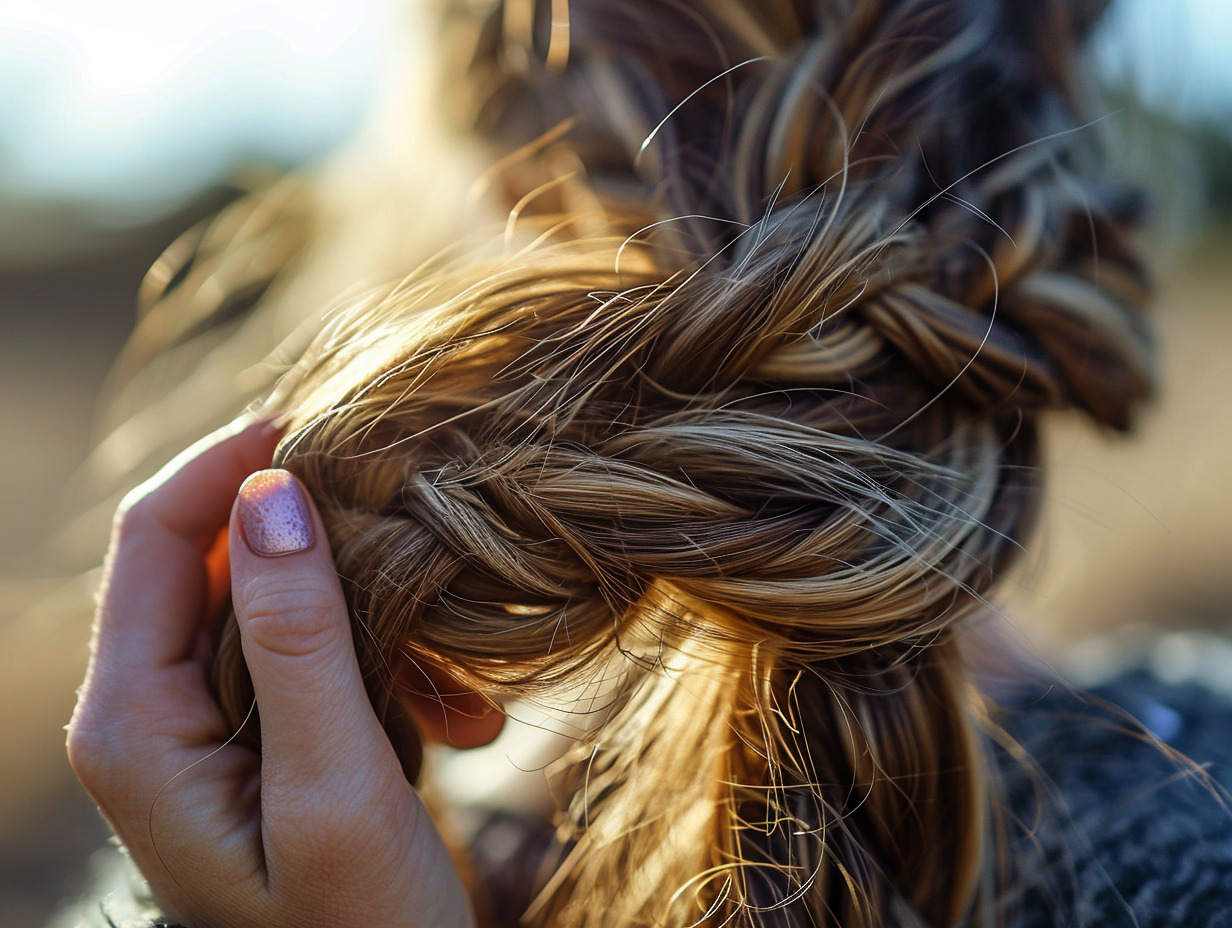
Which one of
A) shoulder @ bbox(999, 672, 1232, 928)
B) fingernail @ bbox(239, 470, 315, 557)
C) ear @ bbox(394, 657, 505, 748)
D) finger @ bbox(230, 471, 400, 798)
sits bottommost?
shoulder @ bbox(999, 672, 1232, 928)

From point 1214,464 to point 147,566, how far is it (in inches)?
261

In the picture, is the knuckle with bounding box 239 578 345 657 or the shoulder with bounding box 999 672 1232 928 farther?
the shoulder with bounding box 999 672 1232 928

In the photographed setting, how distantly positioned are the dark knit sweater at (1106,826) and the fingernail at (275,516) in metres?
0.60

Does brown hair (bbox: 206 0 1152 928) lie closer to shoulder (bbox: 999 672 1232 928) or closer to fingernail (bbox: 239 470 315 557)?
fingernail (bbox: 239 470 315 557)

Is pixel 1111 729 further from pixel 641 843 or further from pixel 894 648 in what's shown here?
pixel 641 843

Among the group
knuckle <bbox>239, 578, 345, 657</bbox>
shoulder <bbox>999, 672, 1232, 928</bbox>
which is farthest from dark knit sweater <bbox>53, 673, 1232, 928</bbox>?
knuckle <bbox>239, 578, 345, 657</bbox>

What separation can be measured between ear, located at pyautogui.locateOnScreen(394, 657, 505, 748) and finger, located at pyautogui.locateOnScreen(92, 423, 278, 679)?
382mm

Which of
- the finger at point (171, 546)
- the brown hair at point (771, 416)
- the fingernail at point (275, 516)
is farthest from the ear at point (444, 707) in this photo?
the finger at point (171, 546)

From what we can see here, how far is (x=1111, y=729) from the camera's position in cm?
124

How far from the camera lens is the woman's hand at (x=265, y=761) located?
87 centimetres

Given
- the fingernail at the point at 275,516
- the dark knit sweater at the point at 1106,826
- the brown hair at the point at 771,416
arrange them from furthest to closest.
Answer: the dark knit sweater at the point at 1106,826
the fingernail at the point at 275,516
the brown hair at the point at 771,416

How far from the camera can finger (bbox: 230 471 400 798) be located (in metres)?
0.85

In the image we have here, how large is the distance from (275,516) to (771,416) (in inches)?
24.4

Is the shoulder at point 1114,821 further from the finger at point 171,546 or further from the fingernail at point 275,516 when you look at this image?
the finger at point 171,546
